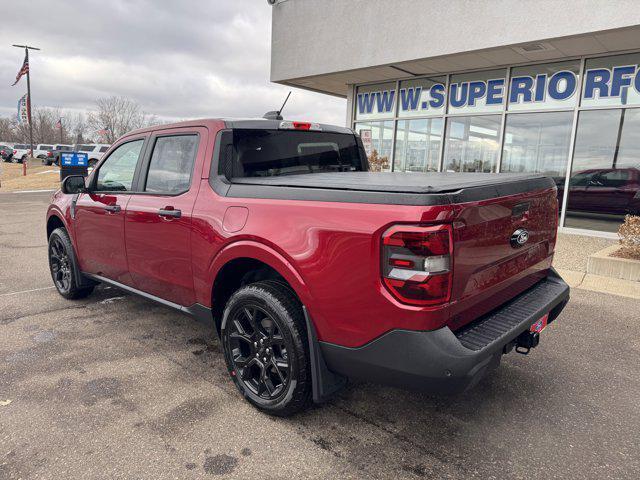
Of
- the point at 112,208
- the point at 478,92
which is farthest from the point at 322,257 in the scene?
the point at 478,92

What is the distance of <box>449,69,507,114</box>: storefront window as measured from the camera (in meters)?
10.6

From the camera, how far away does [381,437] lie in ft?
8.39

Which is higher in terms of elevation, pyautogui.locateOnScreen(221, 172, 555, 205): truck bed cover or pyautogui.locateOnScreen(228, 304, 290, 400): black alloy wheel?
pyautogui.locateOnScreen(221, 172, 555, 205): truck bed cover

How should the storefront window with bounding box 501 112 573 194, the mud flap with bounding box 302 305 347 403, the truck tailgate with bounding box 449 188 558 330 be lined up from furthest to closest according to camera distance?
the storefront window with bounding box 501 112 573 194, the mud flap with bounding box 302 305 347 403, the truck tailgate with bounding box 449 188 558 330

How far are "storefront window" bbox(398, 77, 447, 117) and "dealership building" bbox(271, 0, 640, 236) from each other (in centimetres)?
3

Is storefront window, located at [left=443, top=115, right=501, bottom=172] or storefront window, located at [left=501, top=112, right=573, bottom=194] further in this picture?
storefront window, located at [left=443, top=115, right=501, bottom=172]

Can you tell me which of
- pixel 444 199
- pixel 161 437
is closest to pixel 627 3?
pixel 444 199

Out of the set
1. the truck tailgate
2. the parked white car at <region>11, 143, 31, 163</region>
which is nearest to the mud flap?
the truck tailgate

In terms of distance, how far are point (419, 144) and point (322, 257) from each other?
35.0ft

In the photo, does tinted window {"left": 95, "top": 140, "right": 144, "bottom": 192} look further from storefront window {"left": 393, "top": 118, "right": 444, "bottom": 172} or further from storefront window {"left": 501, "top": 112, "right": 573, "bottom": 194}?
storefront window {"left": 393, "top": 118, "right": 444, "bottom": 172}

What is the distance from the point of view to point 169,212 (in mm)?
3238

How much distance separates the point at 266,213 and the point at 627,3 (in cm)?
794

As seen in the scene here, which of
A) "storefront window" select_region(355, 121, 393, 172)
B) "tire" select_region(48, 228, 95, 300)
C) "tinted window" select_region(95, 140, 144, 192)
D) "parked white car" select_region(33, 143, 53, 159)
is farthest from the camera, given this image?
"parked white car" select_region(33, 143, 53, 159)

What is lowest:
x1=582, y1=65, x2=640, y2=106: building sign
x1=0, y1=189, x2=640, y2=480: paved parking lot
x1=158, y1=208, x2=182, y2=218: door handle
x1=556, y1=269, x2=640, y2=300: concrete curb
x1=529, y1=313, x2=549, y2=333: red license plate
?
x1=0, y1=189, x2=640, y2=480: paved parking lot
